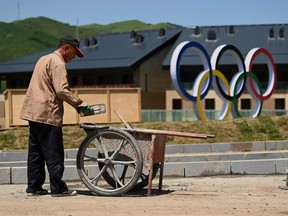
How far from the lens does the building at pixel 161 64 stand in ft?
189

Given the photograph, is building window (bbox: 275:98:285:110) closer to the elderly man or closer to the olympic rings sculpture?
the olympic rings sculpture

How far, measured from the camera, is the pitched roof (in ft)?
199

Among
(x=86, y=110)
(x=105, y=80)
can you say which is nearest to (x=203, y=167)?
(x=86, y=110)

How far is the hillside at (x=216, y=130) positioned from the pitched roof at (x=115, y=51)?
3192cm

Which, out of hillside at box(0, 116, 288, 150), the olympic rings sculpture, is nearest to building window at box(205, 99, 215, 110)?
the olympic rings sculpture

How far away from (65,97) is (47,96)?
0.24 metres

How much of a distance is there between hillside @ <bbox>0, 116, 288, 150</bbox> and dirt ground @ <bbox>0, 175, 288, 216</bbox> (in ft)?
43.7

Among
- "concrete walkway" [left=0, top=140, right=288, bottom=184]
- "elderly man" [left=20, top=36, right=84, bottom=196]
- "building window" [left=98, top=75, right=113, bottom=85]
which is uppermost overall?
"building window" [left=98, top=75, right=113, bottom=85]

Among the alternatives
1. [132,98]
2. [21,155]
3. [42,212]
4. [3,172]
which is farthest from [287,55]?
[42,212]

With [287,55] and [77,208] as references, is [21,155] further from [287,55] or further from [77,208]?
[287,55]

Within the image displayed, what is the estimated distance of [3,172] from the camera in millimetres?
10969

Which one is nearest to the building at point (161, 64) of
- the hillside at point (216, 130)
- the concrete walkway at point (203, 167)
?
the hillside at point (216, 130)

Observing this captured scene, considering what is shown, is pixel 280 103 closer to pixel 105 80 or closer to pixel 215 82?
pixel 105 80

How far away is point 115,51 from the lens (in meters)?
64.8
